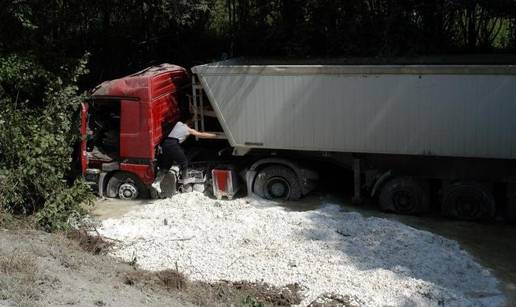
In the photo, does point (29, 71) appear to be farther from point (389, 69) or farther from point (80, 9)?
point (389, 69)

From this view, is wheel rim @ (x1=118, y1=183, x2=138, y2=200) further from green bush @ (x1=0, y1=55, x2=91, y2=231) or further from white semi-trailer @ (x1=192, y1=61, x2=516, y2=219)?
white semi-trailer @ (x1=192, y1=61, x2=516, y2=219)

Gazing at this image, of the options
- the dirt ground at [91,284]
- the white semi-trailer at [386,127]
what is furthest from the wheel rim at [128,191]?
the dirt ground at [91,284]

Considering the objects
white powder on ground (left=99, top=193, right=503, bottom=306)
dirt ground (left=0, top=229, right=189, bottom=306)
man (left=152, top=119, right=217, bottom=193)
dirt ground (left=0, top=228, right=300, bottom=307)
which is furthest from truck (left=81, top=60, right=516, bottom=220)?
dirt ground (left=0, top=229, right=189, bottom=306)

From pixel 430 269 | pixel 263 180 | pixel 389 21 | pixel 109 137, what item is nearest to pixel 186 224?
pixel 263 180

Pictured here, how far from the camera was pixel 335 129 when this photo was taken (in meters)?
11.7

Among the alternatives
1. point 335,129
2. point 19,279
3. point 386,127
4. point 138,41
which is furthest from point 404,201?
point 138,41

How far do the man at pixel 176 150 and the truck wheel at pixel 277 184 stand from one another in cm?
118

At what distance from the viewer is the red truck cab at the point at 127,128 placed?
12.3 m

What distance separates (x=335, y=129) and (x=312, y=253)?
2.96 metres

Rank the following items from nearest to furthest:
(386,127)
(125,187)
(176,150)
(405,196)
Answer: (386,127)
(405,196)
(176,150)
(125,187)

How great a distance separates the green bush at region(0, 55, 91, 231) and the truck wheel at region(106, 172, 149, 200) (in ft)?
4.08

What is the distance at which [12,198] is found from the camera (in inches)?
420

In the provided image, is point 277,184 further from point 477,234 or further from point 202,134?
point 477,234

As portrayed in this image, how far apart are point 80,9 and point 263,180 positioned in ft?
22.8
